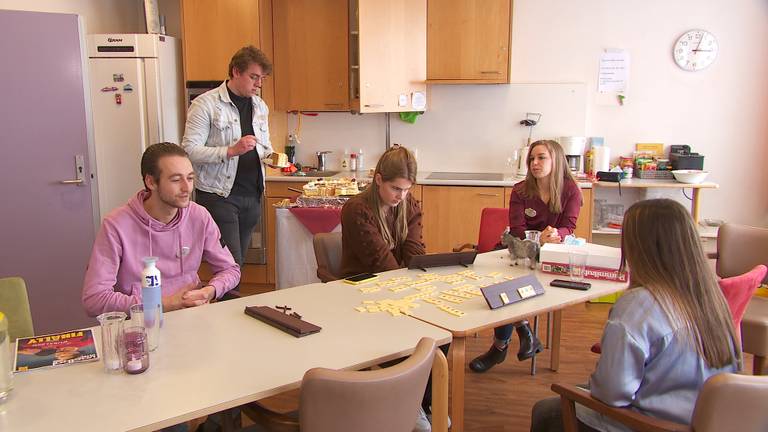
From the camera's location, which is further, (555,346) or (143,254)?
(555,346)

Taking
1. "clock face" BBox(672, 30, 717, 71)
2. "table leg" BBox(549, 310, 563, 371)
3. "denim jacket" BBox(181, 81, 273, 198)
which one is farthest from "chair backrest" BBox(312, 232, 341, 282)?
"clock face" BBox(672, 30, 717, 71)

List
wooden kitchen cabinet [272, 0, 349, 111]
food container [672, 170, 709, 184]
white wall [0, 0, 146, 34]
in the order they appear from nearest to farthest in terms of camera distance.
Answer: white wall [0, 0, 146, 34], food container [672, 170, 709, 184], wooden kitchen cabinet [272, 0, 349, 111]

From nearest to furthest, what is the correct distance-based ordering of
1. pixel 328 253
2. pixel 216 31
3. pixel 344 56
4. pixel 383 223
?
pixel 383 223 → pixel 328 253 → pixel 216 31 → pixel 344 56

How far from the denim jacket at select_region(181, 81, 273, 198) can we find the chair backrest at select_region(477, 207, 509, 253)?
4.57 ft

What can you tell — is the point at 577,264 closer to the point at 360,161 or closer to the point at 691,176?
the point at 691,176

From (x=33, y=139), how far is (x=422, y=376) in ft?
10.5

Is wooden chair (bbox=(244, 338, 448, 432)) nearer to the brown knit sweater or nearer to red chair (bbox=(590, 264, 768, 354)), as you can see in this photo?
red chair (bbox=(590, 264, 768, 354))

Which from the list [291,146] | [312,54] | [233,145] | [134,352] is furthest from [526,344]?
[312,54]

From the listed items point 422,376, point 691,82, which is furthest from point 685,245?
point 691,82

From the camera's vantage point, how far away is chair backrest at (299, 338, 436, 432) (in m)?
1.32

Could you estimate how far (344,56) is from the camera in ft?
16.2

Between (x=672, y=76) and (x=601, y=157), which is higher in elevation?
(x=672, y=76)

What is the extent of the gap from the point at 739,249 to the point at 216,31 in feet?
12.4

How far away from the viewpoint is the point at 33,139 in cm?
366
